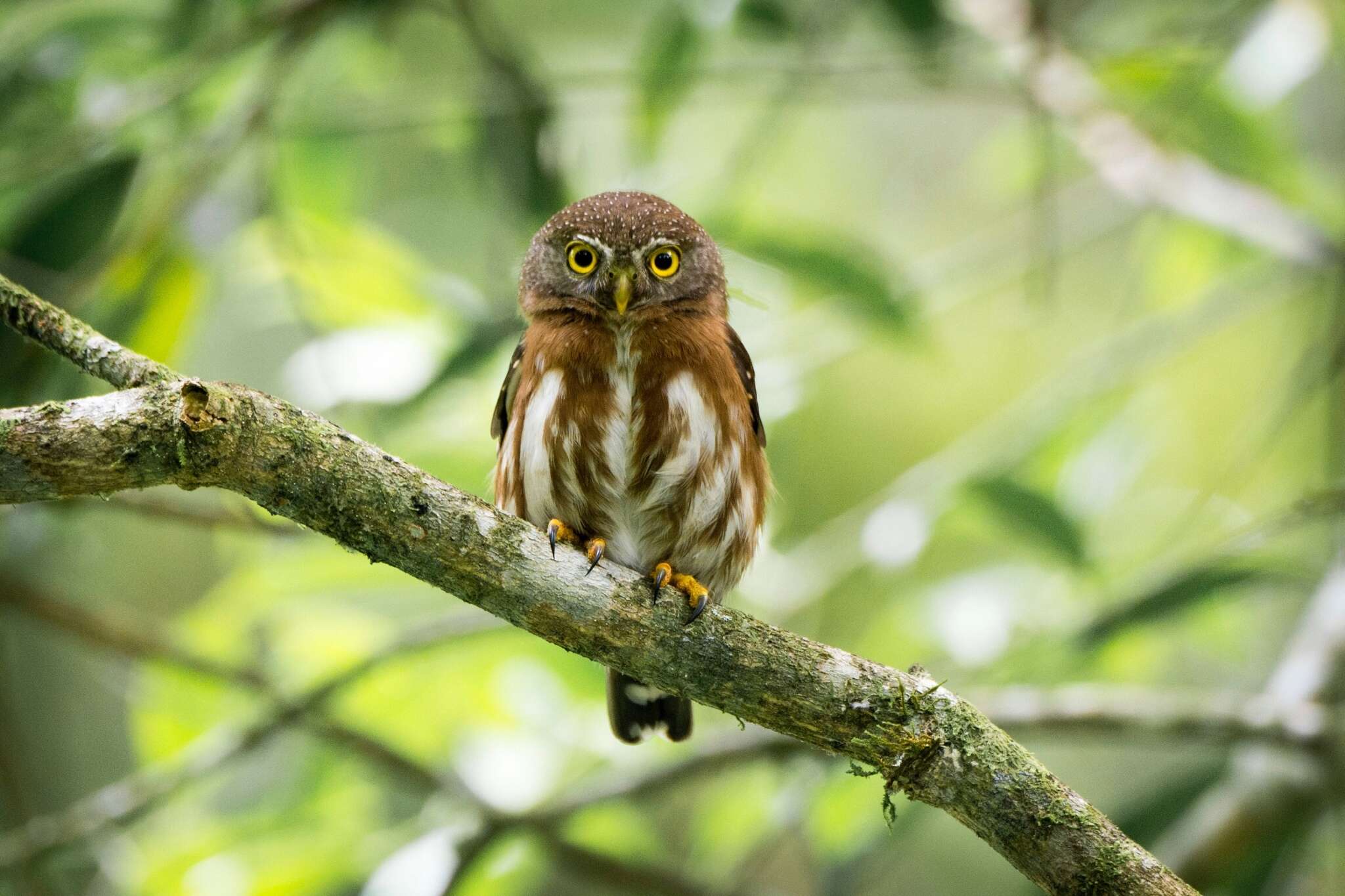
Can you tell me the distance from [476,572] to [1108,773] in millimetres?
7085

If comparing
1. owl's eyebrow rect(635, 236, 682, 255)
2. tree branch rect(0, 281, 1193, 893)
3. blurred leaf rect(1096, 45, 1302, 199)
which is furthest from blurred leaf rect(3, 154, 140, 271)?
blurred leaf rect(1096, 45, 1302, 199)

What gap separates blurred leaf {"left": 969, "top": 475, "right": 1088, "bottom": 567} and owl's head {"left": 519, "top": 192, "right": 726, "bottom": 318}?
4.22 ft

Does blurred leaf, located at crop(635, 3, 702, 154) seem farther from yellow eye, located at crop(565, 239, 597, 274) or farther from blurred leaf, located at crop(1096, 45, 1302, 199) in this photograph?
blurred leaf, located at crop(1096, 45, 1302, 199)

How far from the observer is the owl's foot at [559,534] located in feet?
9.42

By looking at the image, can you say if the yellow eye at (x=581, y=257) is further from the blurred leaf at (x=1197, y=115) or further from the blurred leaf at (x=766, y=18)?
the blurred leaf at (x=1197, y=115)

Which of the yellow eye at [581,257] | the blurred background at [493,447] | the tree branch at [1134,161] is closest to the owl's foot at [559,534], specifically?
the yellow eye at [581,257]

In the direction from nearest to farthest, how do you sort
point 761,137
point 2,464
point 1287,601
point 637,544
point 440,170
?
point 2,464
point 637,544
point 761,137
point 440,170
point 1287,601

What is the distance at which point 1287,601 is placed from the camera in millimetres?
8391

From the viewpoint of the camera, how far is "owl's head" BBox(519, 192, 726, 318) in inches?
146

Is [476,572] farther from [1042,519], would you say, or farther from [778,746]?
[1042,519]

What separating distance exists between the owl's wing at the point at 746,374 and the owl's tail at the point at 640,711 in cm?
85

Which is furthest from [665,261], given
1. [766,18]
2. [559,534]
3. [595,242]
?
[766,18]

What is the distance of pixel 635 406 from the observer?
11.7 feet

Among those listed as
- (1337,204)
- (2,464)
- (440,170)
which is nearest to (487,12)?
(440,170)
